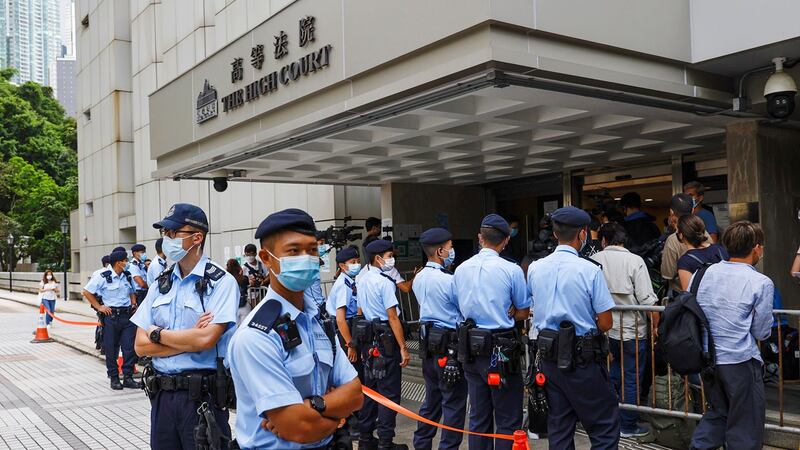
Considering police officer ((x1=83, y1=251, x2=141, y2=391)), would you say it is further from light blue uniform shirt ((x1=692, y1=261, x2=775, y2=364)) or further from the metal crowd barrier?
light blue uniform shirt ((x1=692, y1=261, x2=775, y2=364))

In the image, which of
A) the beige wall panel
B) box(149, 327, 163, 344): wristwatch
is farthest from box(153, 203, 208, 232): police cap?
the beige wall panel

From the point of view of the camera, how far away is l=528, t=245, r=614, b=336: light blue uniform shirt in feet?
14.8

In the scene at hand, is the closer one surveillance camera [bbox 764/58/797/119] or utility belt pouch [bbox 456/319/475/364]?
utility belt pouch [bbox 456/319/475/364]

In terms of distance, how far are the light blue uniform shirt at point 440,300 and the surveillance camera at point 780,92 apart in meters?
3.73

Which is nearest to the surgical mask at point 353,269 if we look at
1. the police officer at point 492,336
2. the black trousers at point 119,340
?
the police officer at point 492,336

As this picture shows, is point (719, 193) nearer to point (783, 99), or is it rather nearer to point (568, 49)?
point (783, 99)

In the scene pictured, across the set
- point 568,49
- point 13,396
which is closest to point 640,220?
point 568,49

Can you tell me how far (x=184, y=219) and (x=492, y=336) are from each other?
7.91ft

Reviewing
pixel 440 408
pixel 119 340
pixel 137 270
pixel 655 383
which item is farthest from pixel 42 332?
pixel 655 383

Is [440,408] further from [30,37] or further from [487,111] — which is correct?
[30,37]

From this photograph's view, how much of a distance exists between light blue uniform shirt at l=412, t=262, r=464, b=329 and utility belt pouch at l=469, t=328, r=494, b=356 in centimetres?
54

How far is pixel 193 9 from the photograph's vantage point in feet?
63.9

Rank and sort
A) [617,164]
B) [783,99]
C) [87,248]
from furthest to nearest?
[87,248], [617,164], [783,99]

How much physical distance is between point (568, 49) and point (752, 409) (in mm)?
3412
